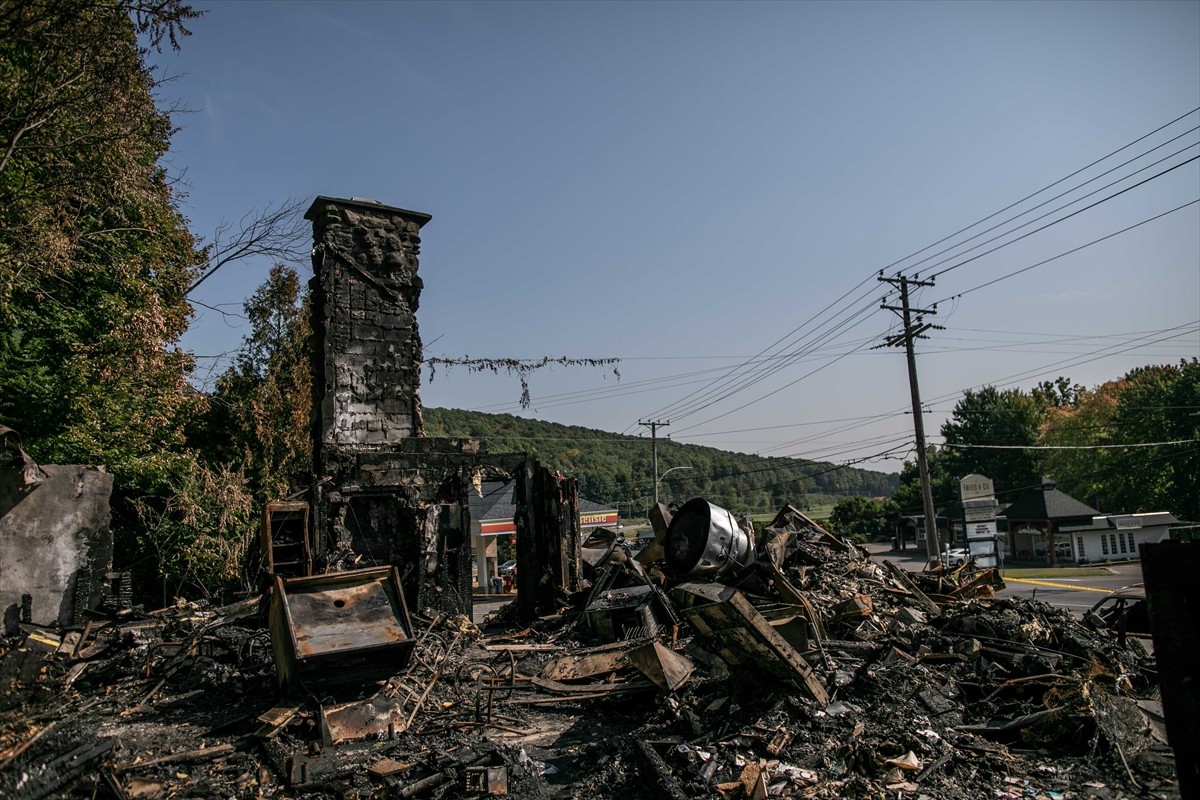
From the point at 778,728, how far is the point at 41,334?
15709 millimetres

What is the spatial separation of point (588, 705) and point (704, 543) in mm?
3772

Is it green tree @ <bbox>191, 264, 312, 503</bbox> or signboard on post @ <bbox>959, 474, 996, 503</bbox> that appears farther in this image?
signboard on post @ <bbox>959, 474, 996, 503</bbox>

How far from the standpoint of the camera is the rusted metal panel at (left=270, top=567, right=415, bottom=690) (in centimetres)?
694

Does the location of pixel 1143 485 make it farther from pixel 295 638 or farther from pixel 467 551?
pixel 295 638

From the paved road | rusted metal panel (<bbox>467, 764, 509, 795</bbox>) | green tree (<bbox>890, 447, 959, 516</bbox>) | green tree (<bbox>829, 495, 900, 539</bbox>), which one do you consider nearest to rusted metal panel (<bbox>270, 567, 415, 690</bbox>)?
rusted metal panel (<bbox>467, 764, 509, 795</bbox>)

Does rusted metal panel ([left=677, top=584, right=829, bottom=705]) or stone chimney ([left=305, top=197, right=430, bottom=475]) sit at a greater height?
stone chimney ([left=305, top=197, right=430, bottom=475])

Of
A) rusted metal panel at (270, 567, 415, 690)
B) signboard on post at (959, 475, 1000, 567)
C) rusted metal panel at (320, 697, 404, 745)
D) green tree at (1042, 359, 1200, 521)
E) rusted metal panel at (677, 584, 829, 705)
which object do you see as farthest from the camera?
green tree at (1042, 359, 1200, 521)

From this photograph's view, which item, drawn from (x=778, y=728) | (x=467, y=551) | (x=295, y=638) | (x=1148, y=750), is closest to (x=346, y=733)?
(x=295, y=638)

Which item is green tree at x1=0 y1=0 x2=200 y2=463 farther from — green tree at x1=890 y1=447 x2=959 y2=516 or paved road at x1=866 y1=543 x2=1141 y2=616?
green tree at x1=890 y1=447 x2=959 y2=516

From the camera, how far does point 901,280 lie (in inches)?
984

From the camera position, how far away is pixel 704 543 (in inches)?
434

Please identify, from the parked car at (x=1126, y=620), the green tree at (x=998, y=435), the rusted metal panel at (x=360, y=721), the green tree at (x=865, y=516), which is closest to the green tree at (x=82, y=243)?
the rusted metal panel at (x=360, y=721)

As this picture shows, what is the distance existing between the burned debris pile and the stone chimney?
3.66 meters

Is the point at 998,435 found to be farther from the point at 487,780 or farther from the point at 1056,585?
the point at 487,780
